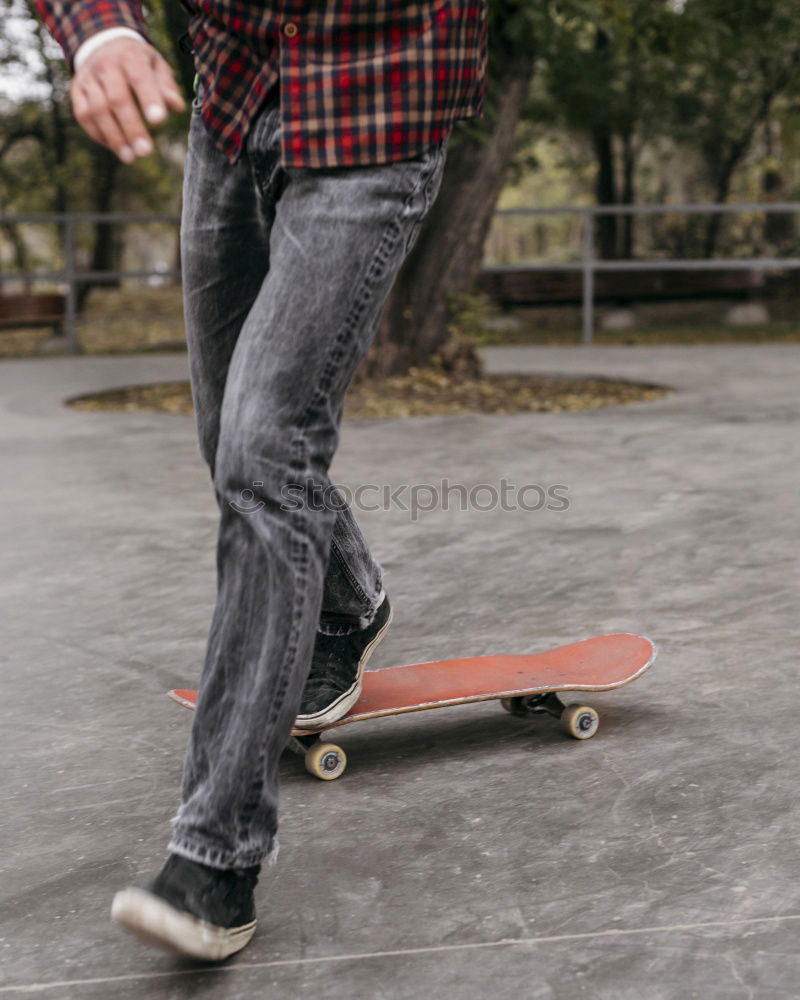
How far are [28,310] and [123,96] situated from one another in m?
14.6

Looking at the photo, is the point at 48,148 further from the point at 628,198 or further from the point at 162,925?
the point at 162,925

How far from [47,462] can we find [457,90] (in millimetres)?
4960

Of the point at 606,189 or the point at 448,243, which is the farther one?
the point at 606,189

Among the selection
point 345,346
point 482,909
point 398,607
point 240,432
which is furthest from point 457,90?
point 398,607

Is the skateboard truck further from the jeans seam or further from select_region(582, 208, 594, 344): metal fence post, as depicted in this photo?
select_region(582, 208, 594, 344): metal fence post

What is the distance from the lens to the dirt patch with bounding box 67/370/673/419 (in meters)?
8.48

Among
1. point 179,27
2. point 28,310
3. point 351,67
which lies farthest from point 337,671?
point 28,310

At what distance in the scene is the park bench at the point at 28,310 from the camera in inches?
611

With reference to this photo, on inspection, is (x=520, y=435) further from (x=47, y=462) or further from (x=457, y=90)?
(x=457, y=90)

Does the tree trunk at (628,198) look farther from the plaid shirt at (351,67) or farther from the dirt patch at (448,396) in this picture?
Answer: the plaid shirt at (351,67)

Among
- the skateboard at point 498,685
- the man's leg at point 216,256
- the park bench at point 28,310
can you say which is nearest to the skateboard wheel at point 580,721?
the skateboard at point 498,685

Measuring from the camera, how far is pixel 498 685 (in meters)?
2.61

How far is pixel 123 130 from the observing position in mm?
1675

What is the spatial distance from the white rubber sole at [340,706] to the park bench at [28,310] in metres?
13.9
